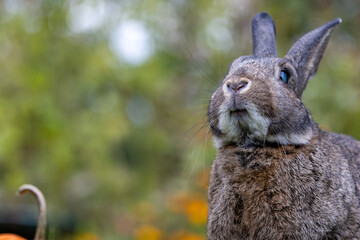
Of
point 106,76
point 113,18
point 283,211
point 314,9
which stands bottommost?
point 283,211

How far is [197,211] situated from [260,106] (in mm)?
2942

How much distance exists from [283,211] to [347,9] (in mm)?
8079

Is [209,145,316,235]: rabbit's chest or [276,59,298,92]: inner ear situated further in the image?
[276,59,298,92]: inner ear

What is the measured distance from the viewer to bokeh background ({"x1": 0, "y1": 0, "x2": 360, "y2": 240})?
7.44 m

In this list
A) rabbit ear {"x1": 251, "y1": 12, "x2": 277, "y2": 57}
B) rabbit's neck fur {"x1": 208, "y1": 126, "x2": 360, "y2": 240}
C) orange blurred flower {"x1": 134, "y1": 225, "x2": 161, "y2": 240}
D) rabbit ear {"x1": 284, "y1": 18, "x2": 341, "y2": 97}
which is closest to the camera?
rabbit's neck fur {"x1": 208, "y1": 126, "x2": 360, "y2": 240}

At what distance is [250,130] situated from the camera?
3.51 metres

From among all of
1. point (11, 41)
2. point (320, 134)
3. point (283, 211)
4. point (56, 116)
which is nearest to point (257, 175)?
point (283, 211)

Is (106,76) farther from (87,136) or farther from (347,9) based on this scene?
(347,9)

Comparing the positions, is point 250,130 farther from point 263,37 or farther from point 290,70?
point 263,37

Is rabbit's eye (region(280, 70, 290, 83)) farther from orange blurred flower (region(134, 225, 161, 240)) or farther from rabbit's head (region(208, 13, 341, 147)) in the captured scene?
orange blurred flower (region(134, 225, 161, 240))

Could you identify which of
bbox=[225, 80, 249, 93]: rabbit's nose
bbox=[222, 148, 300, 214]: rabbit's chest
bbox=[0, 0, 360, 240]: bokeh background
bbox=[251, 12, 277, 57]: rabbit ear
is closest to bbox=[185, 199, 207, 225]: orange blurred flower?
bbox=[0, 0, 360, 240]: bokeh background

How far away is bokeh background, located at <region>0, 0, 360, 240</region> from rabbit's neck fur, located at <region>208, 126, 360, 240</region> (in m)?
2.76

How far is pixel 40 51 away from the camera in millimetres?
8352

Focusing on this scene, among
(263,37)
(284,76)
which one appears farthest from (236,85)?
(263,37)
